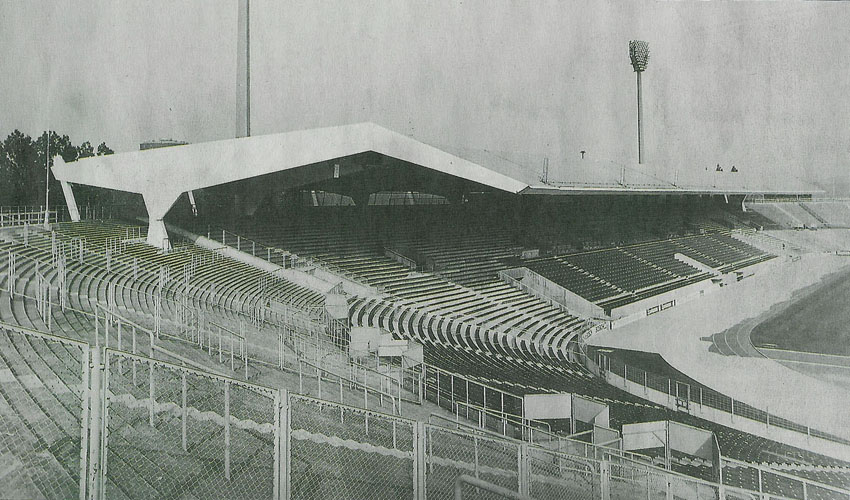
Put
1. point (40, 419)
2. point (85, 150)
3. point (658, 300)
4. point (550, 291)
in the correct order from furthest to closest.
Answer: point (85, 150)
point (658, 300)
point (550, 291)
point (40, 419)

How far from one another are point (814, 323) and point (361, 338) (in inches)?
707

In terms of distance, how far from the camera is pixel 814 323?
21.3 metres

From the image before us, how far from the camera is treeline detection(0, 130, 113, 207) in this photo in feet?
82.1

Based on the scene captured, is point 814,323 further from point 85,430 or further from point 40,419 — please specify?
point 85,430

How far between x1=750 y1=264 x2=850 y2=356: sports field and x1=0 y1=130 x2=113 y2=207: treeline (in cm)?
2820

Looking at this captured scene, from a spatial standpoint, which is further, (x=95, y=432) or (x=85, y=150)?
(x=85, y=150)

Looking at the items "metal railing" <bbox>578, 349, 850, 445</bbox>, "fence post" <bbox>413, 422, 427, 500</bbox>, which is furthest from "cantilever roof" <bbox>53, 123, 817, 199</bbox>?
"fence post" <bbox>413, 422, 427, 500</bbox>

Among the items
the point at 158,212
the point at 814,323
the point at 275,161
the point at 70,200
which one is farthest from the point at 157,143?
the point at 814,323

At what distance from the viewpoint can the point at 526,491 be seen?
17.8 ft

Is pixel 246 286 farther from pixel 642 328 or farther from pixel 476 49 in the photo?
pixel 642 328

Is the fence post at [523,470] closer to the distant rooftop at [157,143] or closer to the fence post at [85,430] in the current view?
the fence post at [85,430]

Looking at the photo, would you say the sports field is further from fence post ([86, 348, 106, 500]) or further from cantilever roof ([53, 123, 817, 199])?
fence post ([86, 348, 106, 500])

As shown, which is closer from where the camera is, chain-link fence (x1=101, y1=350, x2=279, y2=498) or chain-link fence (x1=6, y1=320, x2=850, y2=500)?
chain-link fence (x1=6, y1=320, x2=850, y2=500)

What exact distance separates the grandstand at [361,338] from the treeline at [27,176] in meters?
2.45
